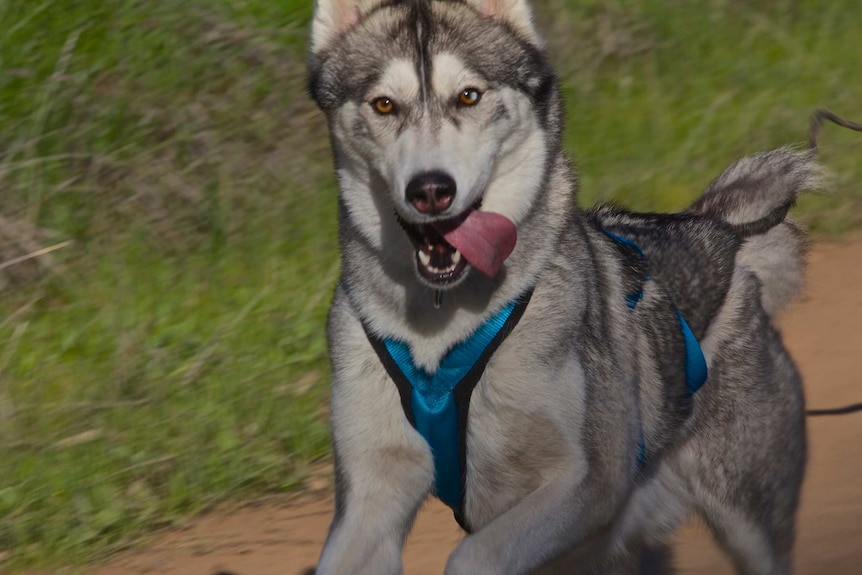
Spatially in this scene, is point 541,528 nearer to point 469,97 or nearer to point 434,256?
point 434,256

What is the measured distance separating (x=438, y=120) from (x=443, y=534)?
1.95m

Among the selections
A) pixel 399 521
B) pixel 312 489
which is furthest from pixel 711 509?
pixel 312 489

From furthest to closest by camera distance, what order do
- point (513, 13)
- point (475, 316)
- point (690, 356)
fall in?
1. point (690, 356)
2. point (513, 13)
3. point (475, 316)

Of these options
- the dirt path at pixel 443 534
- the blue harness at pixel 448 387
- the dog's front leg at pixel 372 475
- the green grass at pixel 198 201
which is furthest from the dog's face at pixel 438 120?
the green grass at pixel 198 201

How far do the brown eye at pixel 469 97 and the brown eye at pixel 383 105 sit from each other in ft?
0.60

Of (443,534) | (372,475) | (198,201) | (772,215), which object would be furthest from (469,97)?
(198,201)

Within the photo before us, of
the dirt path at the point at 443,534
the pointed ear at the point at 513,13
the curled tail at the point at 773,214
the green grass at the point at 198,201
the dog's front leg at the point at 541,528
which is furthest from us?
the green grass at the point at 198,201

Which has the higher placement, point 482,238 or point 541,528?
point 482,238

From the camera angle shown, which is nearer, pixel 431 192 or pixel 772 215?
pixel 431 192

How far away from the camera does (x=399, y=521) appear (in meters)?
3.48

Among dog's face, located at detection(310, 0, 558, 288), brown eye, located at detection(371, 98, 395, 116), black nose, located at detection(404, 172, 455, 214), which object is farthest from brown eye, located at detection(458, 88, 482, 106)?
black nose, located at detection(404, 172, 455, 214)

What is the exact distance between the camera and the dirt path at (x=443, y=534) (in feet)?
14.5

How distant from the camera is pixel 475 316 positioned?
357 cm

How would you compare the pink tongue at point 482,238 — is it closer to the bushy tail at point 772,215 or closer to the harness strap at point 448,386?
the harness strap at point 448,386
